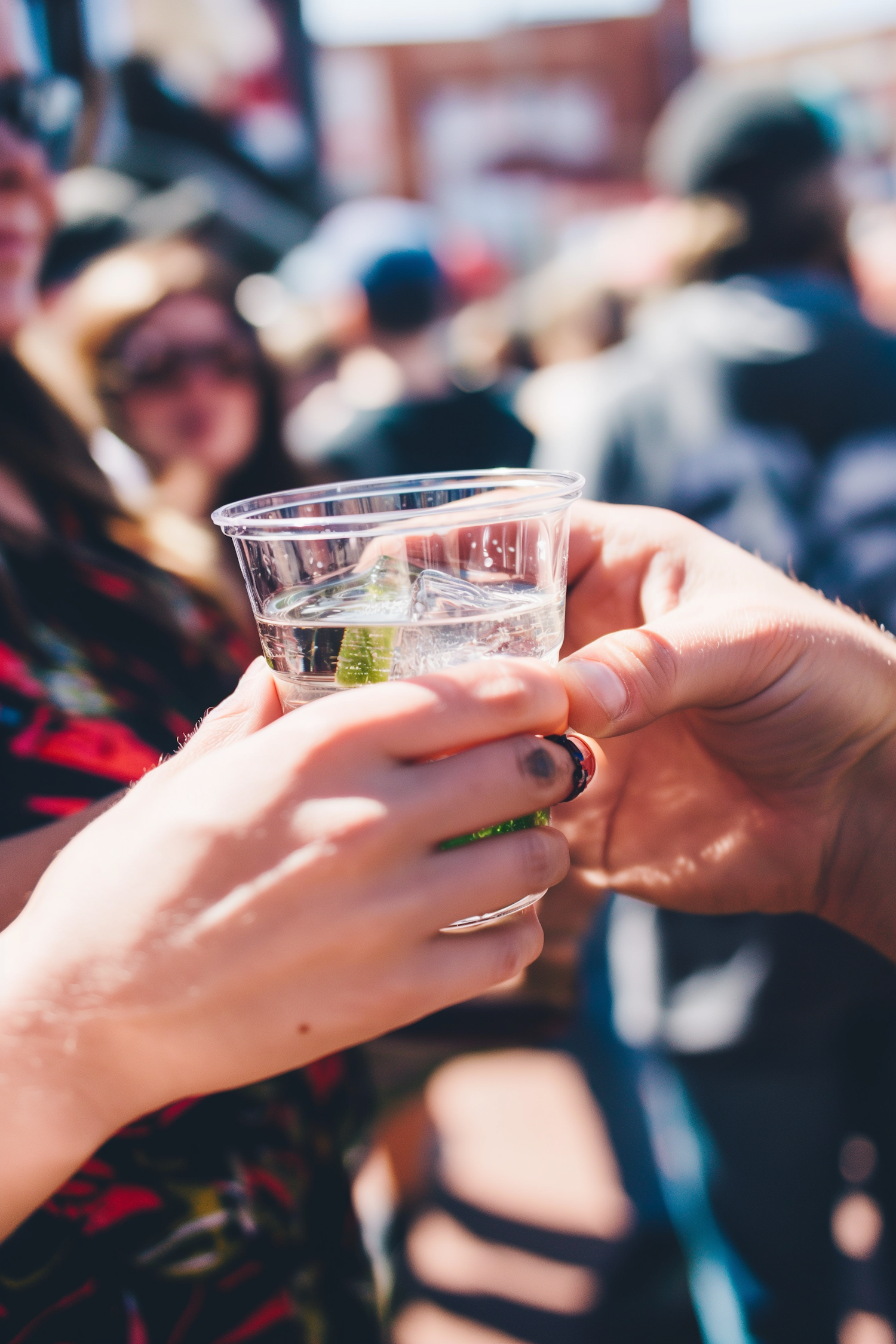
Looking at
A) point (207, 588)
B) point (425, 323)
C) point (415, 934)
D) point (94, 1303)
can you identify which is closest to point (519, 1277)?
point (94, 1303)

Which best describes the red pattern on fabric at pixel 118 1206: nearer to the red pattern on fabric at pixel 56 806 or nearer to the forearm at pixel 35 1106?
the forearm at pixel 35 1106

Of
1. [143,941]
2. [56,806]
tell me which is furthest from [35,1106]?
[56,806]

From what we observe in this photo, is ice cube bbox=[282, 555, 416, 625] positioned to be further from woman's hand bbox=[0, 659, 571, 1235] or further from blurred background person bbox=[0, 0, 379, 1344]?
blurred background person bbox=[0, 0, 379, 1344]

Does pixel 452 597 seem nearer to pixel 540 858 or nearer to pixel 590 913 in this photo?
pixel 540 858

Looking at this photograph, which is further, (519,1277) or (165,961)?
(519,1277)

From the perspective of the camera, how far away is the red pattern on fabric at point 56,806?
1169 mm

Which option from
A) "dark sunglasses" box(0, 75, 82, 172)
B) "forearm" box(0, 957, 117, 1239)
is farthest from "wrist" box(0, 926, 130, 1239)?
"dark sunglasses" box(0, 75, 82, 172)

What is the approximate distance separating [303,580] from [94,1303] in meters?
0.92

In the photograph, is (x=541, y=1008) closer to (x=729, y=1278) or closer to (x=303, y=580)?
(x=729, y=1278)

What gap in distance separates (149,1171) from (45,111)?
2079mm

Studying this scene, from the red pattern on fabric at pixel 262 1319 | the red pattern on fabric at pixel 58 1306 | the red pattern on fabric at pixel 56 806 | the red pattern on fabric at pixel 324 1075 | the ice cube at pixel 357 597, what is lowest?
the red pattern on fabric at pixel 262 1319

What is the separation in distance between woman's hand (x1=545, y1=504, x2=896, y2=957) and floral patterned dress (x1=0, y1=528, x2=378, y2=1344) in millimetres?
636

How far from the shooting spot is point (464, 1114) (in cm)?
320

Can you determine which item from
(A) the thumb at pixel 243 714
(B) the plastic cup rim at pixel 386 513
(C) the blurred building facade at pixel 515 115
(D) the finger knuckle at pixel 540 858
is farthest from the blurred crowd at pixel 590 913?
(C) the blurred building facade at pixel 515 115
